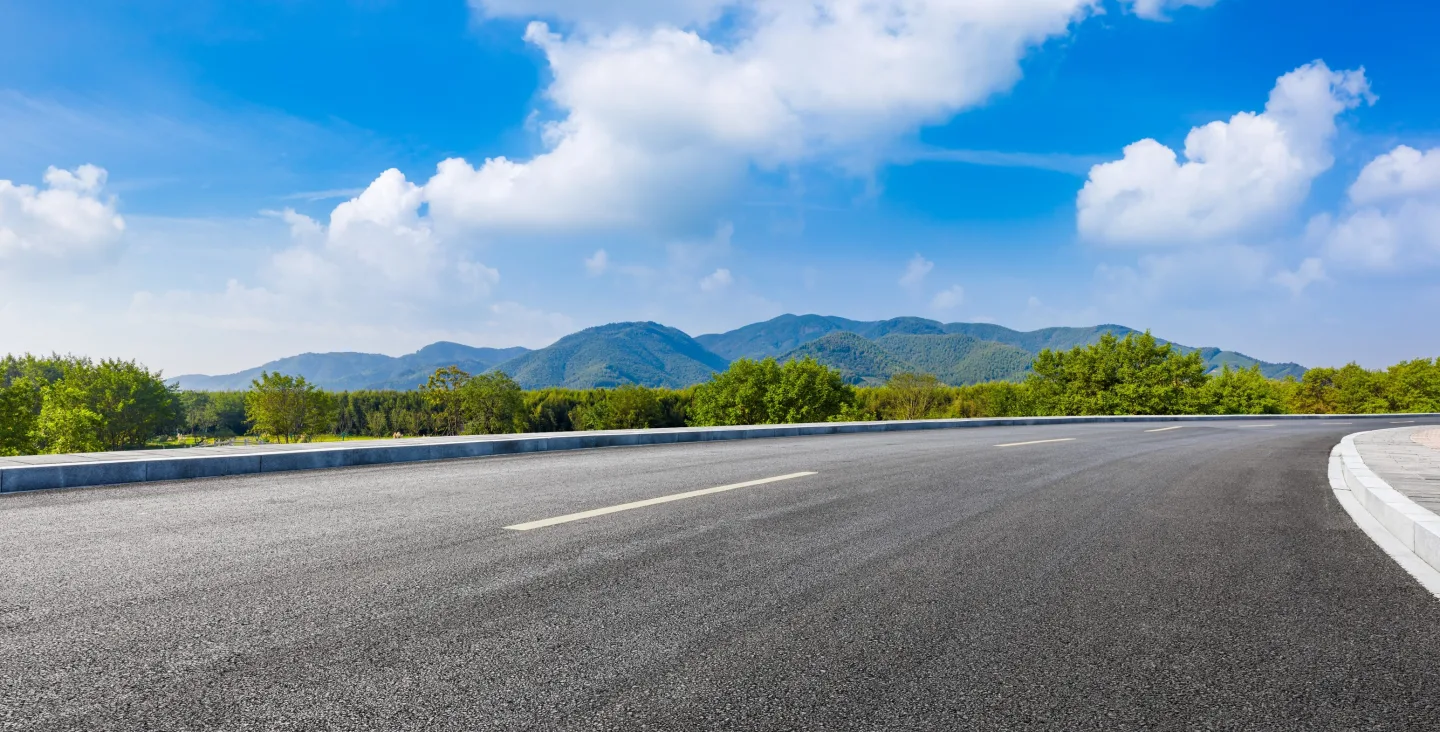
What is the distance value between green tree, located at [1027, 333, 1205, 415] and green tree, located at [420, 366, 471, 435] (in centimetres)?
6607

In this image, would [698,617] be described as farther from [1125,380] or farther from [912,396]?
[912,396]

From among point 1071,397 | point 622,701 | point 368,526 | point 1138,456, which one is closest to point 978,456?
point 1138,456

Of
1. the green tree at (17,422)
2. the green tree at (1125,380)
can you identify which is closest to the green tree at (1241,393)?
the green tree at (1125,380)

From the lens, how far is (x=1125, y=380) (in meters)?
60.3

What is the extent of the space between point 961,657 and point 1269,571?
2584 mm

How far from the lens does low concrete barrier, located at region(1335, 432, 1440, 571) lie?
4.49 metres

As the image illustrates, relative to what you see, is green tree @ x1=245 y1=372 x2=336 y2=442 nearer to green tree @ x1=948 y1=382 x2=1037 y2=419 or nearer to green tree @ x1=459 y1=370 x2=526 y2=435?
green tree @ x1=459 y1=370 x2=526 y2=435

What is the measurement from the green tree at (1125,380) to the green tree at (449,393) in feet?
217

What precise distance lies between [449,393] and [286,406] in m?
20.4

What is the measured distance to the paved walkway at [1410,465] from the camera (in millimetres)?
6370

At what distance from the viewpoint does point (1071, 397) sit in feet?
205

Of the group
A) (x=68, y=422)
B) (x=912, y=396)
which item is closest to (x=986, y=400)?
(x=912, y=396)

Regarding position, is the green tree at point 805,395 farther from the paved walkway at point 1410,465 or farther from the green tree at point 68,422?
the paved walkway at point 1410,465

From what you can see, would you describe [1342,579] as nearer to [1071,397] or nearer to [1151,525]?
[1151,525]
